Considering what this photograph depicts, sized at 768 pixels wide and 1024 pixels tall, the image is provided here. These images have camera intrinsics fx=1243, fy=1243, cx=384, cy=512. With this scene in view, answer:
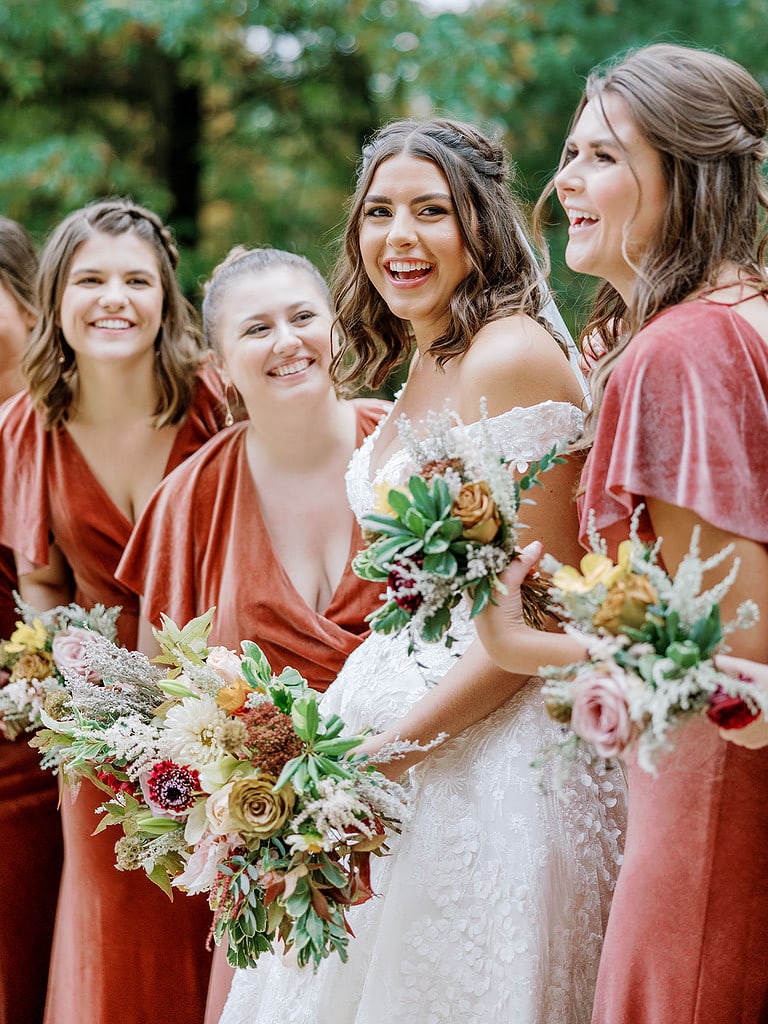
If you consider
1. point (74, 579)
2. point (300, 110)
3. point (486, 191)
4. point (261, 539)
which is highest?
point (300, 110)

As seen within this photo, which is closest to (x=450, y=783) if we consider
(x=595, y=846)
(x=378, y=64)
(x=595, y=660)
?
(x=595, y=846)

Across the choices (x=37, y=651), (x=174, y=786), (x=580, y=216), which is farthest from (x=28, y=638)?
(x=580, y=216)

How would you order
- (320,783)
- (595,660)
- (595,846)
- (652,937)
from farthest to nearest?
(595,846), (320,783), (652,937), (595,660)

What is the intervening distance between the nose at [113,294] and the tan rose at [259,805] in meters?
1.85

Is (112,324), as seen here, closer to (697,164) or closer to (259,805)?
(259,805)

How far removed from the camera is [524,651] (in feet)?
7.12

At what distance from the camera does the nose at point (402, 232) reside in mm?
2840

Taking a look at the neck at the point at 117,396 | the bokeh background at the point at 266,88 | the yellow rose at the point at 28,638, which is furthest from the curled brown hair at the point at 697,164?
the bokeh background at the point at 266,88

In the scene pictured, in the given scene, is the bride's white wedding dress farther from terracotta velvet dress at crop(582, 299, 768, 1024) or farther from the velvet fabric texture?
the velvet fabric texture

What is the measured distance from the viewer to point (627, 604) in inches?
74.6

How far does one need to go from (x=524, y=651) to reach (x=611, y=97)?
1.02 m

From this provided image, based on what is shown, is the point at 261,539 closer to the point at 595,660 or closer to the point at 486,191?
the point at 486,191

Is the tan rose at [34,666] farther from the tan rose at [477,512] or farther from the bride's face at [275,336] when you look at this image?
the tan rose at [477,512]

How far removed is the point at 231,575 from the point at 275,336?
656mm
